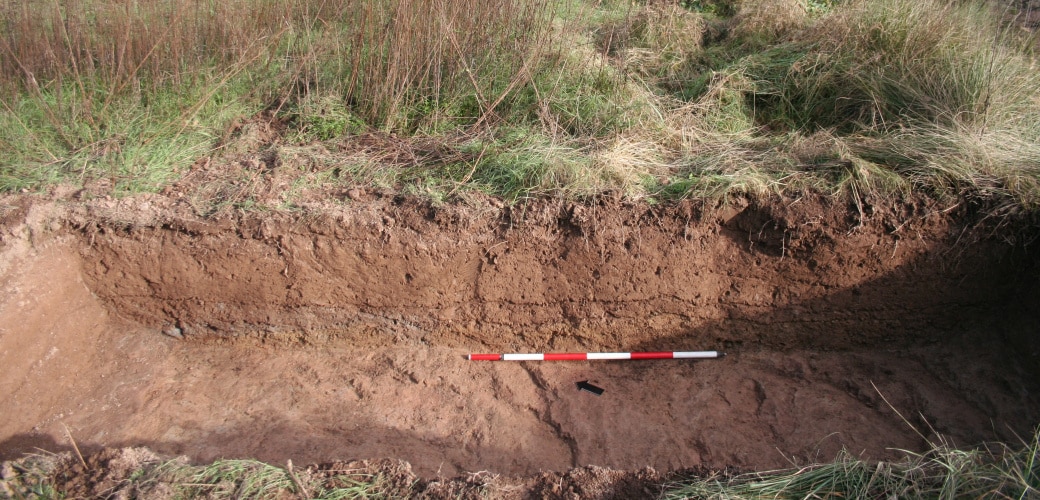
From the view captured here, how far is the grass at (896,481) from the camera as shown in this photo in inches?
98.3

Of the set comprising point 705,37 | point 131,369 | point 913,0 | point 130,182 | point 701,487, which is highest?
point 913,0

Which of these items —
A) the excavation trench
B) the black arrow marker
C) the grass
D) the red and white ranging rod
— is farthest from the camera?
the red and white ranging rod

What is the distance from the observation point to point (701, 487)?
2.64 meters

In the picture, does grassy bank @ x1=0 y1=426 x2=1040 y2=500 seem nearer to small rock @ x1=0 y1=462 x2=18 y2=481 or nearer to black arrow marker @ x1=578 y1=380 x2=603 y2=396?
small rock @ x1=0 y1=462 x2=18 y2=481

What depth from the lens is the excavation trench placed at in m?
Answer: 3.52

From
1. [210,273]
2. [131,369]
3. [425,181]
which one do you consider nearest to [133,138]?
[210,273]

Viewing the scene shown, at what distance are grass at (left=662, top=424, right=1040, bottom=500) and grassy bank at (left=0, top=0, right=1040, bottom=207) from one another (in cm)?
158

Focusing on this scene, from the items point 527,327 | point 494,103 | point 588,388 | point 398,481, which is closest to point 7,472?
point 398,481

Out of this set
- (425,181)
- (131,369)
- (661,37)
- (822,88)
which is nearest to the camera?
(131,369)

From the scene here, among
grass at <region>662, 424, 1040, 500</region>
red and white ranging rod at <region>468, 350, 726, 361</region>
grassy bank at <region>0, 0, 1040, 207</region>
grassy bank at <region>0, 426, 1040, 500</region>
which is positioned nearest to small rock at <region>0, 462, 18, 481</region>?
grassy bank at <region>0, 426, 1040, 500</region>

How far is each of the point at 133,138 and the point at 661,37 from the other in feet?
12.9

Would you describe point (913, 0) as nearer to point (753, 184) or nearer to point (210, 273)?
point (753, 184)

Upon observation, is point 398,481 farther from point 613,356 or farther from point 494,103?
point 494,103

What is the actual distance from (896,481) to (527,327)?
2031 mm
